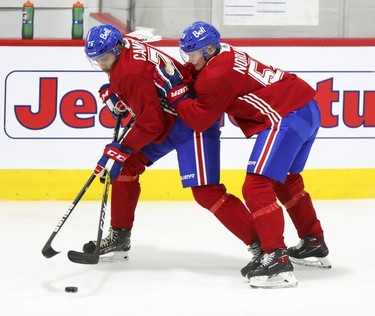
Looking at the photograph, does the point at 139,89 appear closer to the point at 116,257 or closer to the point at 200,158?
the point at 200,158

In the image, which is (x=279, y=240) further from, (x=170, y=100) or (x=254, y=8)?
(x=254, y=8)

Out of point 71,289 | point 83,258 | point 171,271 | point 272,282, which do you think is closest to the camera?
point 71,289

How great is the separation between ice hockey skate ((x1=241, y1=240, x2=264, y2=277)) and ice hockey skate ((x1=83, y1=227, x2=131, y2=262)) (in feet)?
2.05

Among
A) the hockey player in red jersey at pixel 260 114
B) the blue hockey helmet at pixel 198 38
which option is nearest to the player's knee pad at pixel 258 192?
the hockey player in red jersey at pixel 260 114

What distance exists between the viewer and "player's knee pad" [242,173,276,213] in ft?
14.2

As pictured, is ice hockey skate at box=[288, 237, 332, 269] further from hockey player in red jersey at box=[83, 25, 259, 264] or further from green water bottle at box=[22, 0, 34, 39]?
green water bottle at box=[22, 0, 34, 39]

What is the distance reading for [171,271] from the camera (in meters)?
4.66

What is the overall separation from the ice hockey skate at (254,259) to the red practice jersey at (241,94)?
0.47m

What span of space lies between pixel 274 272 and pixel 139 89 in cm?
91

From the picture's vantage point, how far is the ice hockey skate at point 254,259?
4449mm

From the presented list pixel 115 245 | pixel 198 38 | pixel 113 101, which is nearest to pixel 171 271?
pixel 115 245

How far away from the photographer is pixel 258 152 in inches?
172

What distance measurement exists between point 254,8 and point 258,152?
238cm

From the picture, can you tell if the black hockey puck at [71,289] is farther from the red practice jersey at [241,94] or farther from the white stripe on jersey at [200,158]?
the red practice jersey at [241,94]
